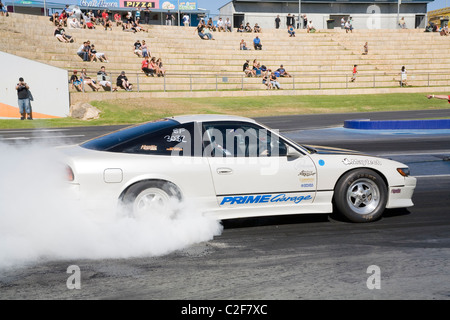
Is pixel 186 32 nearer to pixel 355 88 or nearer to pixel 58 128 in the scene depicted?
pixel 355 88

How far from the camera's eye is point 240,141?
19.6 feet

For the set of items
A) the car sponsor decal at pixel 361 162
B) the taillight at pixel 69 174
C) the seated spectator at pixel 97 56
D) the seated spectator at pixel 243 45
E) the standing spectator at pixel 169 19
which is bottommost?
the car sponsor decal at pixel 361 162

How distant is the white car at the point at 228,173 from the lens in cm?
540

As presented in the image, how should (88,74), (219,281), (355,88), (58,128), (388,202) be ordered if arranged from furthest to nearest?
(355,88) → (88,74) → (58,128) → (388,202) → (219,281)

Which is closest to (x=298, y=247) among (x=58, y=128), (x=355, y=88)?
(x=58, y=128)

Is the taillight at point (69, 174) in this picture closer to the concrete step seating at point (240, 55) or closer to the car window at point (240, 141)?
the car window at point (240, 141)

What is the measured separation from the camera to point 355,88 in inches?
1353

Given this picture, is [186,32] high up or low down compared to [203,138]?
up

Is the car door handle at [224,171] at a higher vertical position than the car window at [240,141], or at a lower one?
lower

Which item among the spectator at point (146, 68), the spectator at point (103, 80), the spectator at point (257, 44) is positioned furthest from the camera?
the spectator at point (257, 44)

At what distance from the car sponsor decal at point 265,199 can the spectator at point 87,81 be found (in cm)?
2169

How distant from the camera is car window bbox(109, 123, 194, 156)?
564cm

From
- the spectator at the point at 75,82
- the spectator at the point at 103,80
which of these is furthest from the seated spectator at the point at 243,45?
the spectator at the point at 75,82
